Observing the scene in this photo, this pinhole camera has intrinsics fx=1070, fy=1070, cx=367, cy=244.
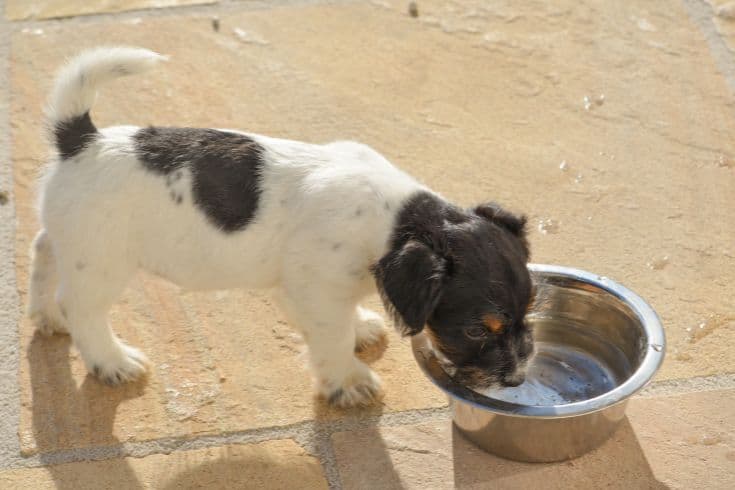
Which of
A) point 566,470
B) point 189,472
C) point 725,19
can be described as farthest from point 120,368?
point 725,19

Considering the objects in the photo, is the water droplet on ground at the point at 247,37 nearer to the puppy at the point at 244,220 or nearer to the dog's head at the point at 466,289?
the puppy at the point at 244,220

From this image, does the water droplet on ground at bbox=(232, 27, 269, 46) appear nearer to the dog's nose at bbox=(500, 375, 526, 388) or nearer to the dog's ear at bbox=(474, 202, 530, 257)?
the dog's ear at bbox=(474, 202, 530, 257)

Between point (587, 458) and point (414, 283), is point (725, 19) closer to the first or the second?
point (587, 458)

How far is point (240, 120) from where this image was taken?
18.8 ft

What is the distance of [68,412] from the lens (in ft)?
13.8

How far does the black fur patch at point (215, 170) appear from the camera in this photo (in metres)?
3.93

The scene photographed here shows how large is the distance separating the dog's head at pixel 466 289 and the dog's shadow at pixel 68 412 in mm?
1232

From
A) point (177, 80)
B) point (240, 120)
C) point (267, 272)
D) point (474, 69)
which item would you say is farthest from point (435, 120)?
point (267, 272)

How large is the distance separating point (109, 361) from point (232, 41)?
2659 mm

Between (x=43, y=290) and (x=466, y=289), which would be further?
(x=43, y=290)

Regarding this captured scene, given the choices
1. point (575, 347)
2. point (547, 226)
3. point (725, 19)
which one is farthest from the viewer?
point (725, 19)

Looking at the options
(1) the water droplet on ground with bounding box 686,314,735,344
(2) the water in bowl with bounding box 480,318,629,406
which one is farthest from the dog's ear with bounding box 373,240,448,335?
(1) the water droplet on ground with bounding box 686,314,735,344

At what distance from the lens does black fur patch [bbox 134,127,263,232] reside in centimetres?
393

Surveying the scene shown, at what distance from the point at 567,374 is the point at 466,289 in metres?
0.93
